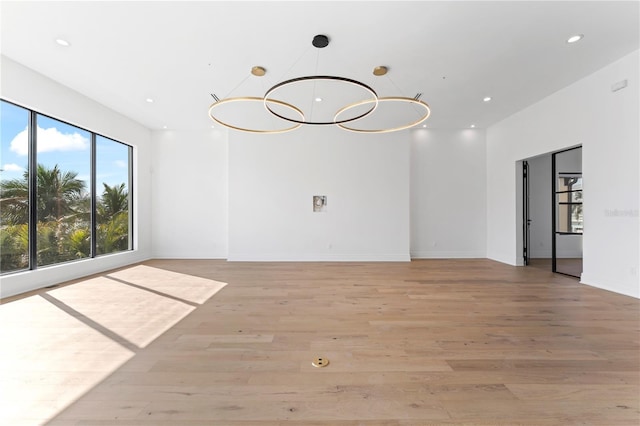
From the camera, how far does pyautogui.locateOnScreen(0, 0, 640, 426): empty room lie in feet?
6.84

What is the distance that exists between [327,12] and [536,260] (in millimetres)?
8466

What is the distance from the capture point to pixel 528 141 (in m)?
6.42

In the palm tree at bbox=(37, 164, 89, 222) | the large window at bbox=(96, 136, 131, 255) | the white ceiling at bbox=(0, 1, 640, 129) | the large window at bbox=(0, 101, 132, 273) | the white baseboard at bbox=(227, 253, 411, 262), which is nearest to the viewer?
the white ceiling at bbox=(0, 1, 640, 129)

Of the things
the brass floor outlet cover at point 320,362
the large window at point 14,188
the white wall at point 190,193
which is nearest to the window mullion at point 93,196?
the large window at point 14,188

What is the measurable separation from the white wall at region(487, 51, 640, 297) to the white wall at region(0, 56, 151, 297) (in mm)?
9993

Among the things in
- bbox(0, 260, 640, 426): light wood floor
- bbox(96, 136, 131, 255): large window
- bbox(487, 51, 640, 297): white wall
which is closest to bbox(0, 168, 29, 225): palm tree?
bbox(0, 260, 640, 426): light wood floor

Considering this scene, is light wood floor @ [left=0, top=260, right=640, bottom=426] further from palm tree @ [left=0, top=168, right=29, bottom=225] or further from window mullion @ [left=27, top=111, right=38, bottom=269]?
palm tree @ [left=0, top=168, right=29, bottom=225]

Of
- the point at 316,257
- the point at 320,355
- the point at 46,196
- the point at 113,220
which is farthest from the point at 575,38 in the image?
the point at 113,220

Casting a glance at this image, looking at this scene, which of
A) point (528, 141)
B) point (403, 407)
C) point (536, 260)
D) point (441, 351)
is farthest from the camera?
point (536, 260)

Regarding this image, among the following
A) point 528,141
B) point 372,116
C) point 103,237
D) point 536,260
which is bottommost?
point 536,260

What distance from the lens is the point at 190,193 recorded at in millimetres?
8070

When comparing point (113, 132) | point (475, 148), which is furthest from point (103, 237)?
point (475, 148)

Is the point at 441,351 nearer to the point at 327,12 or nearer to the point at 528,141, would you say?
the point at 327,12

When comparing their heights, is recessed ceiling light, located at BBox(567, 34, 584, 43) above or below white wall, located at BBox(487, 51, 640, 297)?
above
